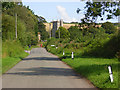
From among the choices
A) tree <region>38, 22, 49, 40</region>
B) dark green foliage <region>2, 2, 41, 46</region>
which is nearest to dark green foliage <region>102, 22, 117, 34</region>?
dark green foliage <region>2, 2, 41, 46</region>

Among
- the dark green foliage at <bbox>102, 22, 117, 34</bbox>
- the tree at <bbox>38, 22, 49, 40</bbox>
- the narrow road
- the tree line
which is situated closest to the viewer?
the narrow road

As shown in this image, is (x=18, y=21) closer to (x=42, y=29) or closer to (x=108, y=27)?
(x=108, y=27)

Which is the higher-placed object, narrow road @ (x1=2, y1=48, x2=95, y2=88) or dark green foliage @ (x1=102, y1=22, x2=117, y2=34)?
dark green foliage @ (x1=102, y1=22, x2=117, y2=34)

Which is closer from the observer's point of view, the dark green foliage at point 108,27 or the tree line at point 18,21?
the dark green foliage at point 108,27

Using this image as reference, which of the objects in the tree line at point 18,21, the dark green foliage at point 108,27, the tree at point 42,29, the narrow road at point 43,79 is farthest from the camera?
the tree at point 42,29

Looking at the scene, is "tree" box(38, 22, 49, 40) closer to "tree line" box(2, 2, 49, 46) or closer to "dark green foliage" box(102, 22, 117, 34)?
"tree line" box(2, 2, 49, 46)

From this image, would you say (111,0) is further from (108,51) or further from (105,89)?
(108,51)

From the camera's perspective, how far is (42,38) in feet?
405

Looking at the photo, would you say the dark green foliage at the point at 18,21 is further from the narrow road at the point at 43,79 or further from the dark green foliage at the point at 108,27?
the narrow road at the point at 43,79

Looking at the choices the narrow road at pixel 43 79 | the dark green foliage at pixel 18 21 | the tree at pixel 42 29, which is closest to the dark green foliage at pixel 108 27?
the narrow road at pixel 43 79

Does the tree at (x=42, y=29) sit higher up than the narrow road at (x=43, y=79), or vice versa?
the tree at (x=42, y=29)

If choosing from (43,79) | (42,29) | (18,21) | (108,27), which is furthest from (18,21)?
(42,29)

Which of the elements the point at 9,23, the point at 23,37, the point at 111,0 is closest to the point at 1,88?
the point at 111,0

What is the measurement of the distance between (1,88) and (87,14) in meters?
13.8
